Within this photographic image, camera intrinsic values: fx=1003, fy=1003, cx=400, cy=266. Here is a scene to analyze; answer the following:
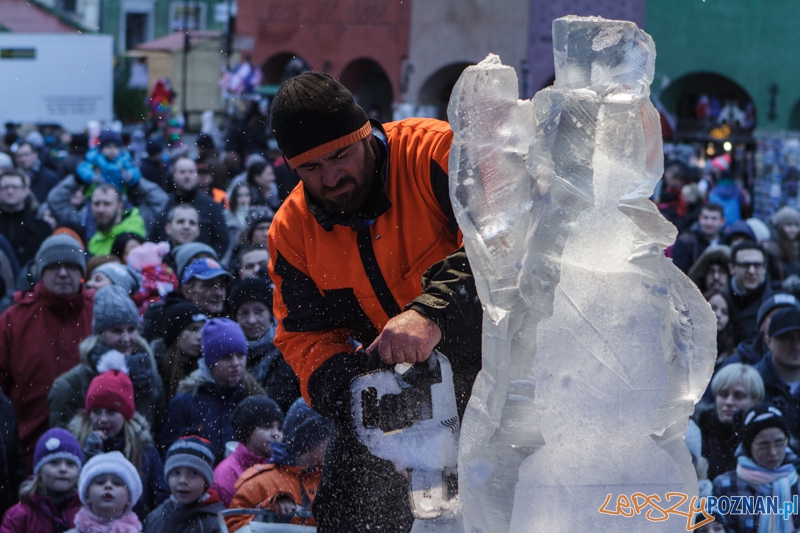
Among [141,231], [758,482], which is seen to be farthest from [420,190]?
[141,231]

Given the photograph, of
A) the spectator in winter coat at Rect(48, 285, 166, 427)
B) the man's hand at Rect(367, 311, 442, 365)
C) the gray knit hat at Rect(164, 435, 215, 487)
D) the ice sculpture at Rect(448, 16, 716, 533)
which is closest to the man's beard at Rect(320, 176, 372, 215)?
the man's hand at Rect(367, 311, 442, 365)

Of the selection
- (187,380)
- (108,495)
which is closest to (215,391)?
→ (187,380)

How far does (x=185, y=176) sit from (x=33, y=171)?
3399 mm

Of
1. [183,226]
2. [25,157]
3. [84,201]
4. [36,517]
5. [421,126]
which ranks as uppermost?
[421,126]

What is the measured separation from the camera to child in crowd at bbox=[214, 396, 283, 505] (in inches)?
158

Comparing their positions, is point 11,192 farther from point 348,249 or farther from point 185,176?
point 348,249

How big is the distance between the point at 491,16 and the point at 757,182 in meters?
10.4

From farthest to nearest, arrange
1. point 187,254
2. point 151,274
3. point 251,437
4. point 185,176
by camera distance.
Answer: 1. point 185,176
2. point 151,274
3. point 187,254
4. point 251,437

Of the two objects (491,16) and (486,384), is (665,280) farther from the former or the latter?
(491,16)

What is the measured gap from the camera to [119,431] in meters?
4.22

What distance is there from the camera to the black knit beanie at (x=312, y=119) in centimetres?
254

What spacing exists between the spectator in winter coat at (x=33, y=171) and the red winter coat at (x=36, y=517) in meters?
6.12

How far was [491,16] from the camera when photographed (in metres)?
20.9

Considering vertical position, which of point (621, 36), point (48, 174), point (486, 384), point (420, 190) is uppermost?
point (621, 36)
